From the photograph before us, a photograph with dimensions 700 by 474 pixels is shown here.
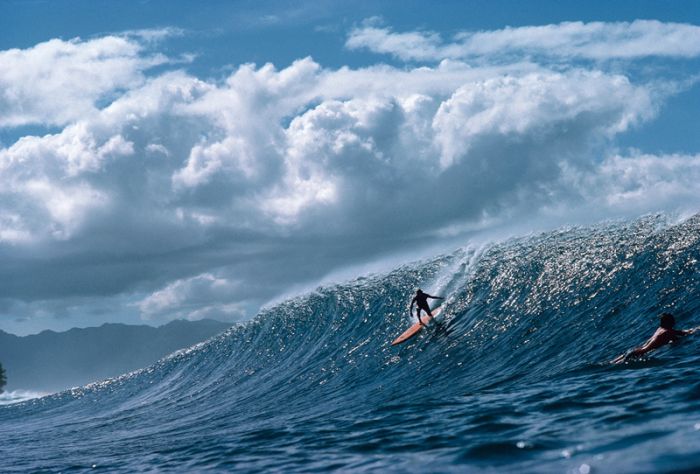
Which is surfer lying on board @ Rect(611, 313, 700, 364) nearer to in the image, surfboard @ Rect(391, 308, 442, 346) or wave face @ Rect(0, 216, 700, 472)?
wave face @ Rect(0, 216, 700, 472)

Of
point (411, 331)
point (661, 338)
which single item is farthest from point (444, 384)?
point (411, 331)

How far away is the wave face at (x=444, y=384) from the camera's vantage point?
9391mm

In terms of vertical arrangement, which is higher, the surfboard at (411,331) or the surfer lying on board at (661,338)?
the surfboard at (411,331)

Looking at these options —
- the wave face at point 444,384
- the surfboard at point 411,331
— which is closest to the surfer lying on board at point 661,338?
the wave face at point 444,384

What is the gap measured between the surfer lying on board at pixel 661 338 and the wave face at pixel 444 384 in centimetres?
37

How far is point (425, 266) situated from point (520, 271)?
657 centimetres

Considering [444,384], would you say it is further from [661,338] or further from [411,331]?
[411,331]

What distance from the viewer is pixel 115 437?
60.1 ft

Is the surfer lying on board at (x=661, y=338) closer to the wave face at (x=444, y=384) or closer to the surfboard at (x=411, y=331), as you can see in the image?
the wave face at (x=444, y=384)

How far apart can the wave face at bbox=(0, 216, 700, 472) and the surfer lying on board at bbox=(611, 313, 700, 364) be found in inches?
14.5

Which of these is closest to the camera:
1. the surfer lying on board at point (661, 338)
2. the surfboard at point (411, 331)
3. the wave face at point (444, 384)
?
the wave face at point (444, 384)

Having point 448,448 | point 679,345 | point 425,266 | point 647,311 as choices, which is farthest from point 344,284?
point 448,448

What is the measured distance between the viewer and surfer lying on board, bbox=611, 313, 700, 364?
Result: 14211 millimetres

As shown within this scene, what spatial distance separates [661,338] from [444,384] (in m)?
4.92
